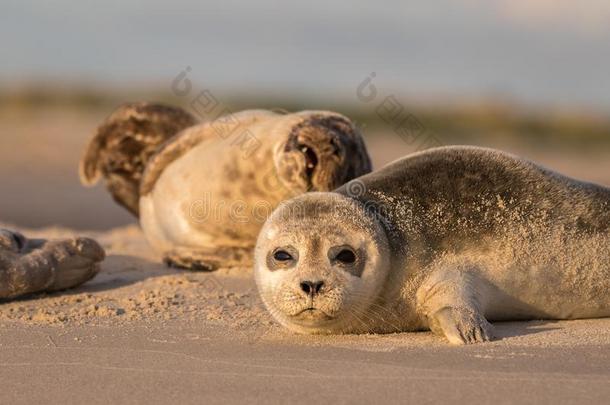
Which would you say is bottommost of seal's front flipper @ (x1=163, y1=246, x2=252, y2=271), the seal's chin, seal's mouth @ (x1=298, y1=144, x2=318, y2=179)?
seal's front flipper @ (x1=163, y1=246, x2=252, y2=271)

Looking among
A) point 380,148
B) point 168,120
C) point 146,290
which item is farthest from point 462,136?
point 146,290

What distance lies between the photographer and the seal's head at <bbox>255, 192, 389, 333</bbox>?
14.2 feet

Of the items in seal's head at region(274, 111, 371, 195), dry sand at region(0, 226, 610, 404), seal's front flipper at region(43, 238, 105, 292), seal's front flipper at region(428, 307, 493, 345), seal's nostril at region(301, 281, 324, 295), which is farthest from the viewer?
seal's head at region(274, 111, 371, 195)

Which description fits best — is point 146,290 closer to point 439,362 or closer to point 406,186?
point 406,186

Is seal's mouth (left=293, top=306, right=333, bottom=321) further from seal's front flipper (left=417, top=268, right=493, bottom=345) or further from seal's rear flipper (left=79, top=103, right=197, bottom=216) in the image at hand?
seal's rear flipper (left=79, top=103, right=197, bottom=216)

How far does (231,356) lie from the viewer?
13.2 ft

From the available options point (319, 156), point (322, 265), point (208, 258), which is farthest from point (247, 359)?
point (208, 258)

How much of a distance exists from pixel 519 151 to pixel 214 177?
18225 millimetres

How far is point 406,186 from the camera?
188 inches

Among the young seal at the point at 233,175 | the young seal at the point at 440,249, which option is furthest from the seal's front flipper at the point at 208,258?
the young seal at the point at 440,249

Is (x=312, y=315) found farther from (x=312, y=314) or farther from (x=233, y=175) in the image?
(x=233, y=175)

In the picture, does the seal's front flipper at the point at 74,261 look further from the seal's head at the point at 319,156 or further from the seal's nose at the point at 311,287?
the seal's nose at the point at 311,287

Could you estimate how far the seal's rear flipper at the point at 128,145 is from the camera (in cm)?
813

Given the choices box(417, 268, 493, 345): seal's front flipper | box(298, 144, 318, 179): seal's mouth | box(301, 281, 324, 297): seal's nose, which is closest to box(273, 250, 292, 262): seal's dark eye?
box(301, 281, 324, 297): seal's nose
